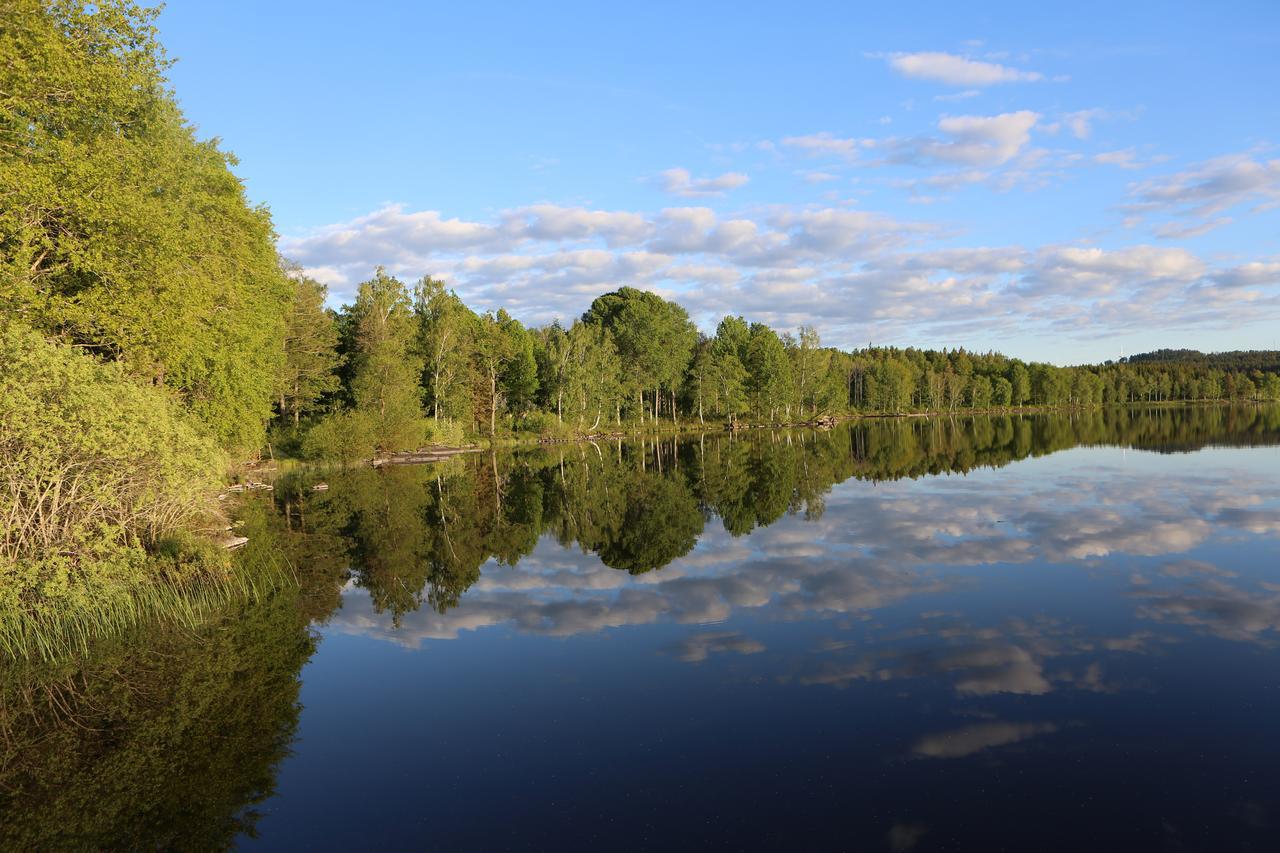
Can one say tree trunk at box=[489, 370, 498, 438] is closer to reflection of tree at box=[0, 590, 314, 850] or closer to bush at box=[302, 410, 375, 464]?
bush at box=[302, 410, 375, 464]

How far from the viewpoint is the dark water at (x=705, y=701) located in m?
9.05

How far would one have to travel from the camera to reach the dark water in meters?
9.05

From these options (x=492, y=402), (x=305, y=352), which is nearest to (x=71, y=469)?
(x=305, y=352)

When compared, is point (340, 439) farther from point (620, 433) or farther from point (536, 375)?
point (620, 433)

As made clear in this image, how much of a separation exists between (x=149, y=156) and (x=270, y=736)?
79.2ft

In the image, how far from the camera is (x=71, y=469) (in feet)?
59.2

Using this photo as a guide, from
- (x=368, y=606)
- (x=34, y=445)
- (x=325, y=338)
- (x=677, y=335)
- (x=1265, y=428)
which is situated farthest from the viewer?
(x=677, y=335)

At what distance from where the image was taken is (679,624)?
17.0 m

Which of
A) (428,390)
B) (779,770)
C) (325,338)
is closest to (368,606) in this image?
(779,770)

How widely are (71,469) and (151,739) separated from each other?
378 inches

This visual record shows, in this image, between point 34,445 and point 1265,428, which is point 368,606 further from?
point 1265,428

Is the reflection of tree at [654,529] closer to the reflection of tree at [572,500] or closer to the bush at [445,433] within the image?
the reflection of tree at [572,500]

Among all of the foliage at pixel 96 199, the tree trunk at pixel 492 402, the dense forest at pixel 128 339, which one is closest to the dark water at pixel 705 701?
the dense forest at pixel 128 339

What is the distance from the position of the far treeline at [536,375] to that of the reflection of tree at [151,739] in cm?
4467
